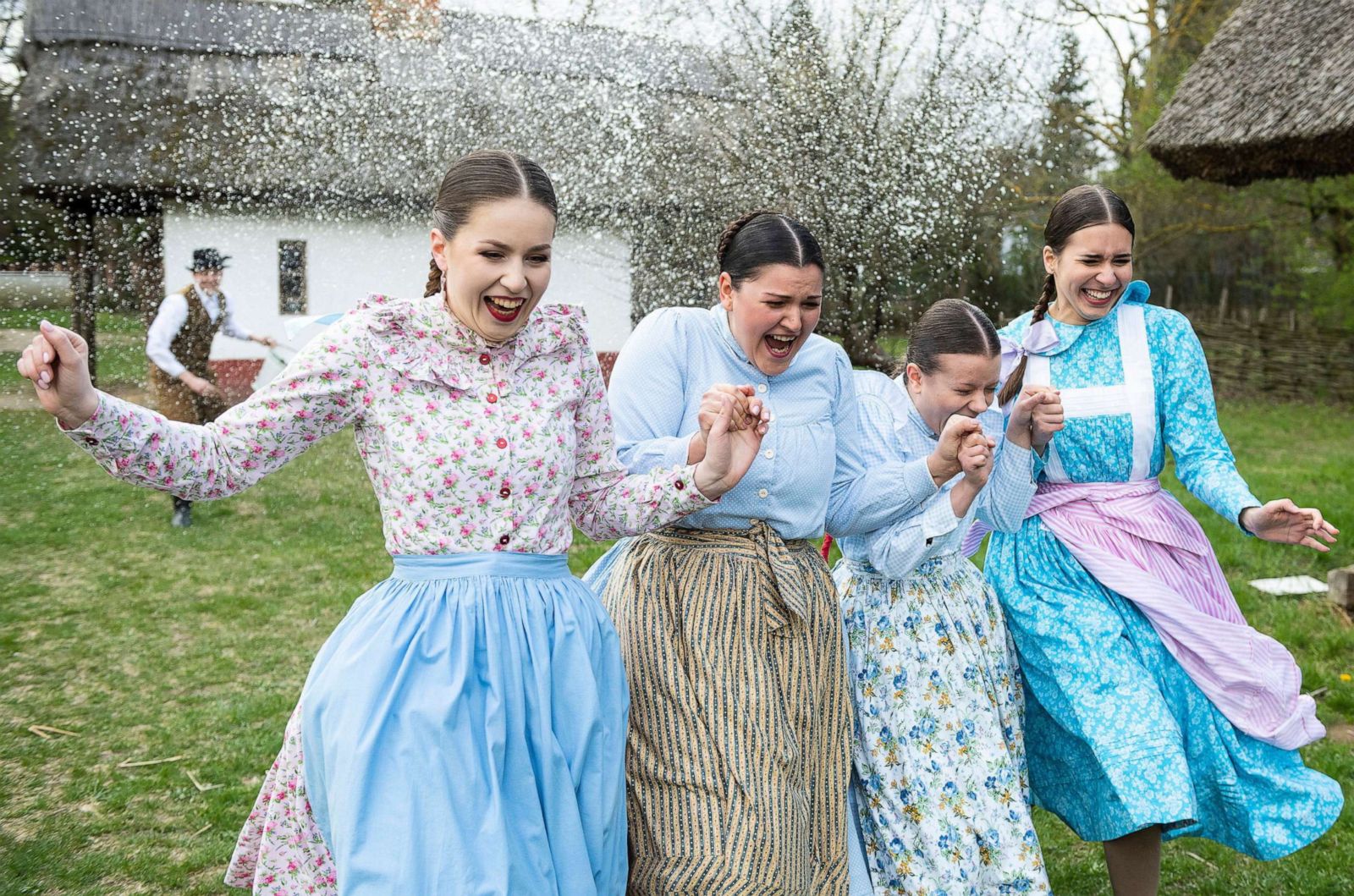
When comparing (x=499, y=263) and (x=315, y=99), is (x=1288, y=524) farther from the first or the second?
(x=315, y=99)

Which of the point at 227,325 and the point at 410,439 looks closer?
the point at 410,439

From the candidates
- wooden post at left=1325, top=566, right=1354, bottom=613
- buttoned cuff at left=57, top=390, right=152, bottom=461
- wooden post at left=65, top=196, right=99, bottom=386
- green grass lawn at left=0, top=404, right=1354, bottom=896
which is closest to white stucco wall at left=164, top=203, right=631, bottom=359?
wooden post at left=65, top=196, right=99, bottom=386

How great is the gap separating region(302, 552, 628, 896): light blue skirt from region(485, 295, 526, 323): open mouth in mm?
459

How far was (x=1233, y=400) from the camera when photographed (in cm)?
1748

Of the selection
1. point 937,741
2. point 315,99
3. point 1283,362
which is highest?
point 315,99

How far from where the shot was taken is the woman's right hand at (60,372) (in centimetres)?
189

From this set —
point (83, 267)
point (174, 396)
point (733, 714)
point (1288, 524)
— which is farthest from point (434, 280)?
point (83, 267)

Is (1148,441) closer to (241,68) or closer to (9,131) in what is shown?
(241,68)

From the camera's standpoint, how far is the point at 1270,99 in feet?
30.7

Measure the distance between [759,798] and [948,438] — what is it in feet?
2.91

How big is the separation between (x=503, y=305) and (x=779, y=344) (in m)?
0.68

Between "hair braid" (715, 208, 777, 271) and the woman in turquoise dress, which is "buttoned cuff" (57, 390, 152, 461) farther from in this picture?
the woman in turquoise dress

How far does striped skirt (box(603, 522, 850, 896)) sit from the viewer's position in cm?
251

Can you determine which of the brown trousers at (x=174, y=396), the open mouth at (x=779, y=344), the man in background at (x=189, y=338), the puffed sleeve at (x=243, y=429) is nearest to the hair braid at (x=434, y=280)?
the puffed sleeve at (x=243, y=429)
